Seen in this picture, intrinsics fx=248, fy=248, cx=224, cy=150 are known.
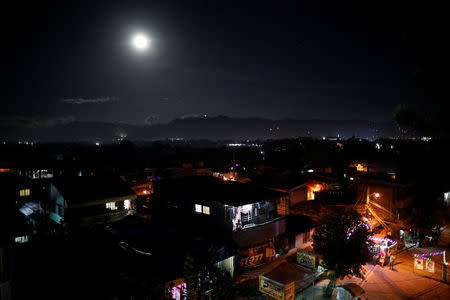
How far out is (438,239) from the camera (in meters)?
23.0

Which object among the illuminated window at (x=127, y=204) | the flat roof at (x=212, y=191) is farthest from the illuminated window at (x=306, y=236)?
the illuminated window at (x=127, y=204)

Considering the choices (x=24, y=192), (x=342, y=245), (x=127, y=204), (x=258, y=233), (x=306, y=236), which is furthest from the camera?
(x=24, y=192)

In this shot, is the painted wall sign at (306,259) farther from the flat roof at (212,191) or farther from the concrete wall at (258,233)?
the flat roof at (212,191)

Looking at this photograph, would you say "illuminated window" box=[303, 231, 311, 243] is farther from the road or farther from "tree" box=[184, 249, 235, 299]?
"tree" box=[184, 249, 235, 299]

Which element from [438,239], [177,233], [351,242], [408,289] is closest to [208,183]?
[177,233]

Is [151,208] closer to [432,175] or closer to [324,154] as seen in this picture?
[432,175]

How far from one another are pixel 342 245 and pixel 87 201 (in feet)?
67.1

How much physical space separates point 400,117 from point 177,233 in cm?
1480

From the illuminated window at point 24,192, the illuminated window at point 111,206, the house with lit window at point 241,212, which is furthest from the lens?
the illuminated window at point 24,192

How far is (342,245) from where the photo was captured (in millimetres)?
13820

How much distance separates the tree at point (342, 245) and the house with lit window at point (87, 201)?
18215 mm

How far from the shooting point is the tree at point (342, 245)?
45.1 feet

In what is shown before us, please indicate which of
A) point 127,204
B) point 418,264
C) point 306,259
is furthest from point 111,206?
A: point 418,264

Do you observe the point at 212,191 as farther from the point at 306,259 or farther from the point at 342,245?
the point at 342,245
